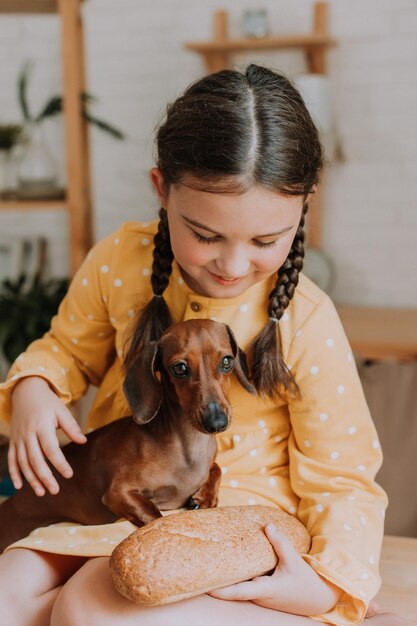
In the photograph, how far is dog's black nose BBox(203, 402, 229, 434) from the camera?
2.70 ft

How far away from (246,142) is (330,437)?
18.0 inches

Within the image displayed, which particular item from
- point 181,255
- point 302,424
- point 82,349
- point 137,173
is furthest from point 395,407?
point 137,173

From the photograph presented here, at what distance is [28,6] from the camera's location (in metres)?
2.50

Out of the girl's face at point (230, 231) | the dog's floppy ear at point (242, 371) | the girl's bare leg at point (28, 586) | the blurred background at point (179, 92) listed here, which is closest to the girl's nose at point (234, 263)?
the girl's face at point (230, 231)

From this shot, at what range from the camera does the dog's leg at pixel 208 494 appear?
3.31 feet

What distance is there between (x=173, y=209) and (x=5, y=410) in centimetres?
44

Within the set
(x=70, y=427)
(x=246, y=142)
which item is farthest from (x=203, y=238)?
(x=70, y=427)

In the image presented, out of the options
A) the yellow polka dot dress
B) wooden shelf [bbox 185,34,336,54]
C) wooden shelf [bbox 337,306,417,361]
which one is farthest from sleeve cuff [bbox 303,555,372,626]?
wooden shelf [bbox 185,34,336,54]

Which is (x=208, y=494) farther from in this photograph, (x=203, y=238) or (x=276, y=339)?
(x=203, y=238)

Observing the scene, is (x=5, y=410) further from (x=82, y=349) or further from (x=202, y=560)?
(x=202, y=560)

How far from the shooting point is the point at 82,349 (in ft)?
4.11

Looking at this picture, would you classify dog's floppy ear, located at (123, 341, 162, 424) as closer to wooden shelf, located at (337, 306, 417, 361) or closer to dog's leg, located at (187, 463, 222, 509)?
dog's leg, located at (187, 463, 222, 509)

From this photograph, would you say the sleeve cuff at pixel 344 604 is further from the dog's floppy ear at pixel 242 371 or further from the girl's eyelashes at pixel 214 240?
the girl's eyelashes at pixel 214 240

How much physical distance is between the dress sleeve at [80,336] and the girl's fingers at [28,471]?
14cm
